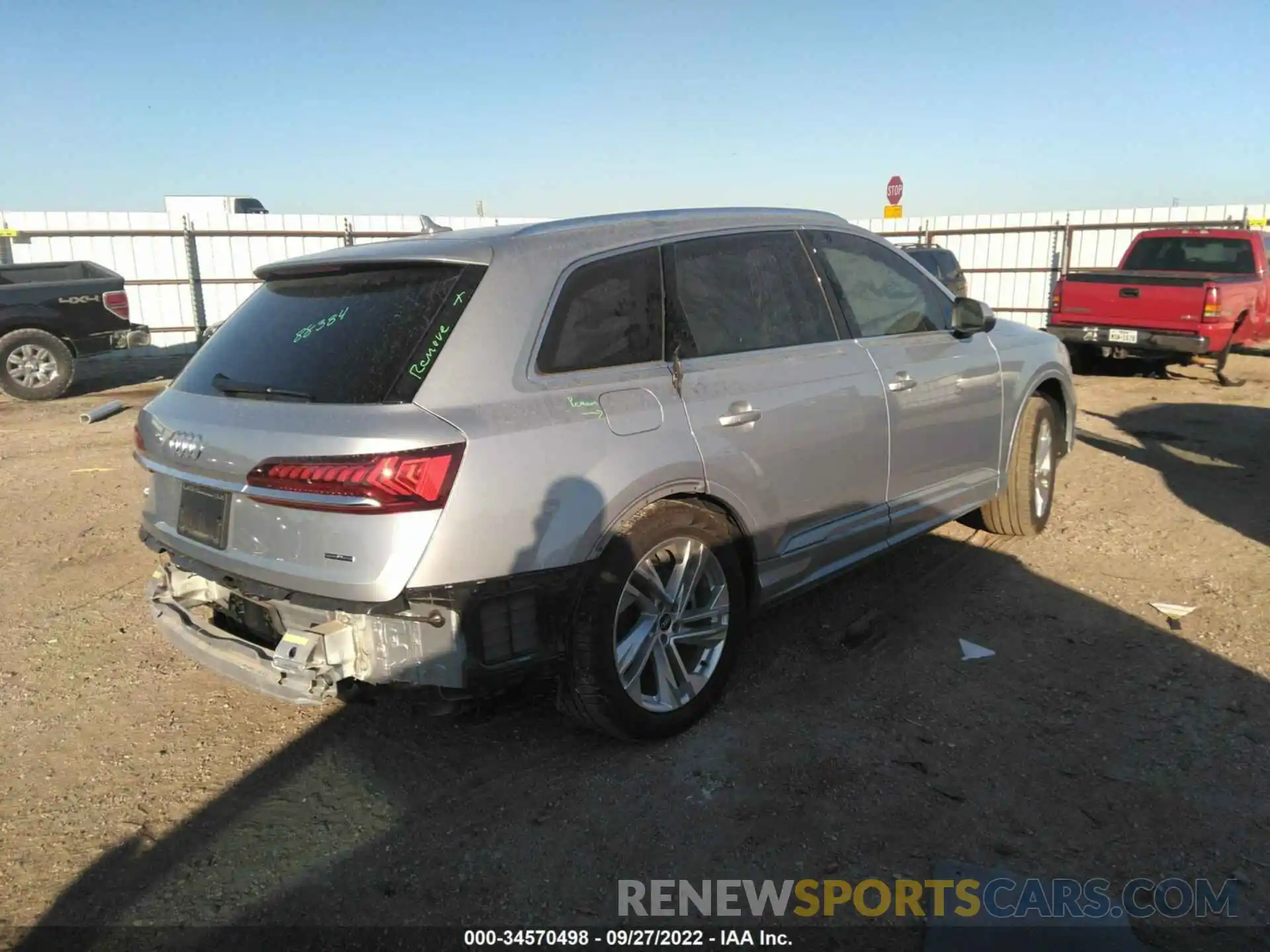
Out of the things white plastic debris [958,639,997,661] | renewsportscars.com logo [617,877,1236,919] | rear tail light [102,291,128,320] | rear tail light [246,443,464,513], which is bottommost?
renewsportscars.com logo [617,877,1236,919]

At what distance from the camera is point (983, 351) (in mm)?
4598

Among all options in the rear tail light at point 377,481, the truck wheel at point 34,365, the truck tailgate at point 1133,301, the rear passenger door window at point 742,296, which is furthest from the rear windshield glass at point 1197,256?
the truck wheel at point 34,365

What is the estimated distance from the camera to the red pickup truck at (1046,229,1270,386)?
1017 cm

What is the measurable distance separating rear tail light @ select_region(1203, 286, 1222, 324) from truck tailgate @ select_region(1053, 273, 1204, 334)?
44mm

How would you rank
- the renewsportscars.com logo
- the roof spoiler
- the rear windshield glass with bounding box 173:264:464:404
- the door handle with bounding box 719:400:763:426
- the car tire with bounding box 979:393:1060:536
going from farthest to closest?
1. the car tire with bounding box 979:393:1060:536
2. the roof spoiler
3. the door handle with bounding box 719:400:763:426
4. the rear windshield glass with bounding box 173:264:464:404
5. the renewsportscars.com logo

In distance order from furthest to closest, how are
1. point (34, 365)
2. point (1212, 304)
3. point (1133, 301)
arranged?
point (34, 365) → point (1133, 301) → point (1212, 304)

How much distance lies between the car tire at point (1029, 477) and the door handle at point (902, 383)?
47.4 inches

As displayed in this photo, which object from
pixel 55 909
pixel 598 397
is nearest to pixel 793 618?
pixel 598 397

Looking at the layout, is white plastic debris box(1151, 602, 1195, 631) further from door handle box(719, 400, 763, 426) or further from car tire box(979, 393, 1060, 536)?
door handle box(719, 400, 763, 426)

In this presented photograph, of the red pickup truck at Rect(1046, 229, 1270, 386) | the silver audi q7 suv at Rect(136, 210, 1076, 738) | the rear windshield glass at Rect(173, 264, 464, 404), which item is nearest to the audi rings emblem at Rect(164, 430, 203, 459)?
the silver audi q7 suv at Rect(136, 210, 1076, 738)

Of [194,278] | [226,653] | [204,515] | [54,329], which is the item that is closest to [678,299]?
[204,515]

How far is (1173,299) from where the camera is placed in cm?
1029

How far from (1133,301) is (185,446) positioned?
1072 centimetres

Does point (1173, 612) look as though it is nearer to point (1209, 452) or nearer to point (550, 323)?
point (550, 323)
